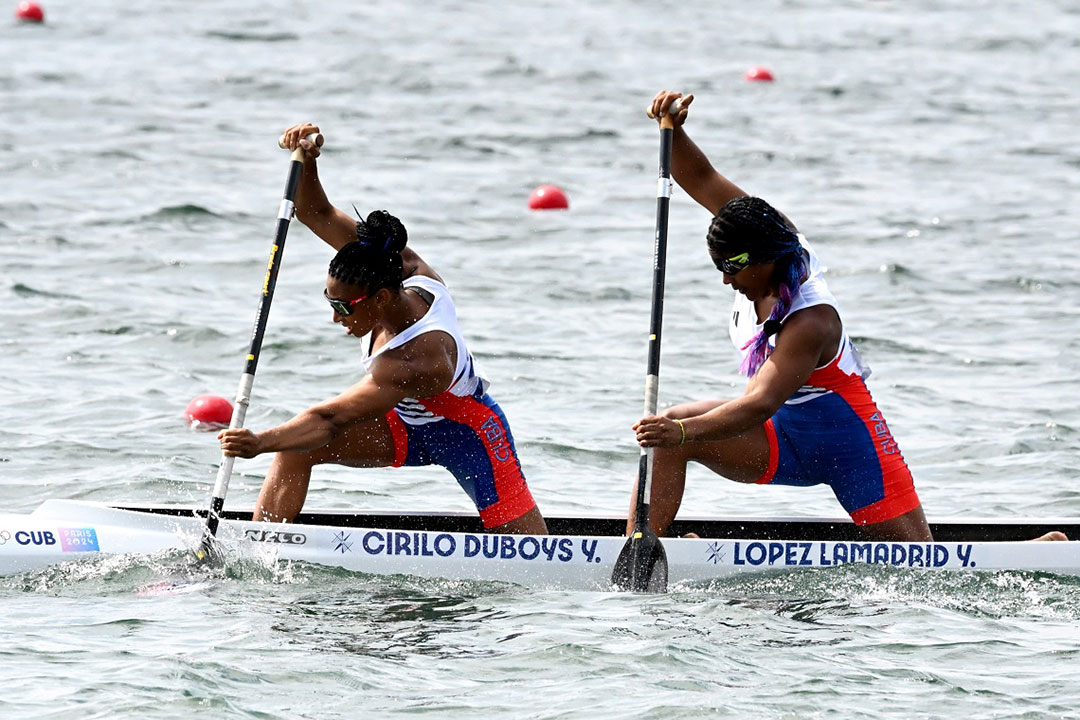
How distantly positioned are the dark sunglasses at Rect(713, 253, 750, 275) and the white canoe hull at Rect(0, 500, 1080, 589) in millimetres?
1370

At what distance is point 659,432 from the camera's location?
7500 mm

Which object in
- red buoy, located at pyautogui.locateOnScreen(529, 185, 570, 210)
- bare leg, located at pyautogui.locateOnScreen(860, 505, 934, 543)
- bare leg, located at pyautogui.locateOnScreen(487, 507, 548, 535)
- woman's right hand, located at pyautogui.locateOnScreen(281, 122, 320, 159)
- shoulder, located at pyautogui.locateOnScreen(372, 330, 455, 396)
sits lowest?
bare leg, located at pyautogui.locateOnScreen(487, 507, 548, 535)

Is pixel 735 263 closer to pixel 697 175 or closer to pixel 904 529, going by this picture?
pixel 697 175

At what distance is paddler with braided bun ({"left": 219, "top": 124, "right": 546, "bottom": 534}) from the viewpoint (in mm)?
7453

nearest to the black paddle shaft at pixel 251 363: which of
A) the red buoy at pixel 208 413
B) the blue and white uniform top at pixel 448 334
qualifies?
the blue and white uniform top at pixel 448 334

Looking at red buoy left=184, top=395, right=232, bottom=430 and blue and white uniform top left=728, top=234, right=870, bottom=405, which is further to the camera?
red buoy left=184, top=395, right=232, bottom=430

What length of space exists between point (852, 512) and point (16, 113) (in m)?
17.5

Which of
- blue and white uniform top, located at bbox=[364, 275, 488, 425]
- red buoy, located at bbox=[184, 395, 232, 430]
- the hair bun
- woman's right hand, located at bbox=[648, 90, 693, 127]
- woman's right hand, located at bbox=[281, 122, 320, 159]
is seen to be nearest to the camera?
the hair bun

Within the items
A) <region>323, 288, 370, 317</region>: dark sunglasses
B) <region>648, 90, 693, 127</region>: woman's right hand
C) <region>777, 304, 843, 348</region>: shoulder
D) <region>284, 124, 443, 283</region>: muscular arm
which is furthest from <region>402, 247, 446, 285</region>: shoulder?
<region>777, 304, 843, 348</region>: shoulder

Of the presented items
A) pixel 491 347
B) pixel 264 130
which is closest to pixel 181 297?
pixel 491 347

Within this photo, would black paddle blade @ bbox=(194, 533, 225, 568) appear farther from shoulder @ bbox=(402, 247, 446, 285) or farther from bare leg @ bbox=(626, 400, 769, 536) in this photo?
bare leg @ bbox=(626, 400, 769, 536)

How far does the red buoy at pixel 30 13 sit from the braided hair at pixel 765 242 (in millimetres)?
23915

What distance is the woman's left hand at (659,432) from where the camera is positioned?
749 cm

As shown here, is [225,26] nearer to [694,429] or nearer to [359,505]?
[359,505]
